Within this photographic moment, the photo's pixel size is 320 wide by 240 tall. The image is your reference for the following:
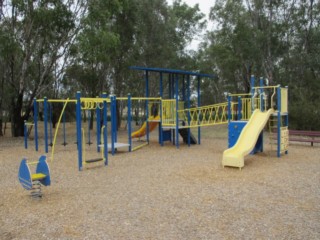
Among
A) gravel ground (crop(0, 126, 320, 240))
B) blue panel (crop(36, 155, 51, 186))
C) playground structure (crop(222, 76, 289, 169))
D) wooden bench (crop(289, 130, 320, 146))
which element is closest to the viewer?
gravel ground (crop(0, 126, 320, 240))

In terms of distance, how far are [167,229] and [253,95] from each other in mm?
7317

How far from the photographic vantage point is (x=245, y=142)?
8.88m

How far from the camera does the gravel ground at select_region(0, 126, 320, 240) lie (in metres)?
4.12

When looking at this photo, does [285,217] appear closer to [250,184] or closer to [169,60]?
[250,184]

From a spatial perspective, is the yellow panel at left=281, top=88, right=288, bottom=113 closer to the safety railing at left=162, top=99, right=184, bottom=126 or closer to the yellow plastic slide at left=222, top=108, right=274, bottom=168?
the yellow plastic slide at left=222, top=108, right=274, bottom=168

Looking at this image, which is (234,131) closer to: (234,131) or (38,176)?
(234,131)

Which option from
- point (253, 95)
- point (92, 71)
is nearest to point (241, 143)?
point (253, 95)

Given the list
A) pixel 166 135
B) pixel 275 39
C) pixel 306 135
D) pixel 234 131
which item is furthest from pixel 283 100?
pixel 275 39

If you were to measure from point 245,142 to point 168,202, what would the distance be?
427 centimetres

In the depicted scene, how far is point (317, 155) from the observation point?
406 inches

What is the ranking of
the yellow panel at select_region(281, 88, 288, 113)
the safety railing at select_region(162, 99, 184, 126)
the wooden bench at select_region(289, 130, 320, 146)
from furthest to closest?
the safety railing at select_region(162, 99, 184, 126) → the wooden bench at select_region(289, 130, 320, 146) → the yellow panel at select_region(281, 88, 288, 113)

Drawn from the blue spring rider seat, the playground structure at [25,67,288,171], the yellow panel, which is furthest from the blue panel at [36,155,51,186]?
the yellow panel

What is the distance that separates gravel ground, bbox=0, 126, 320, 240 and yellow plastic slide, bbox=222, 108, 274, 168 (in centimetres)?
26

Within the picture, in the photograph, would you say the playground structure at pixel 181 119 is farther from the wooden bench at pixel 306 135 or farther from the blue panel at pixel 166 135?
the wooden bench at pixel 306 135
